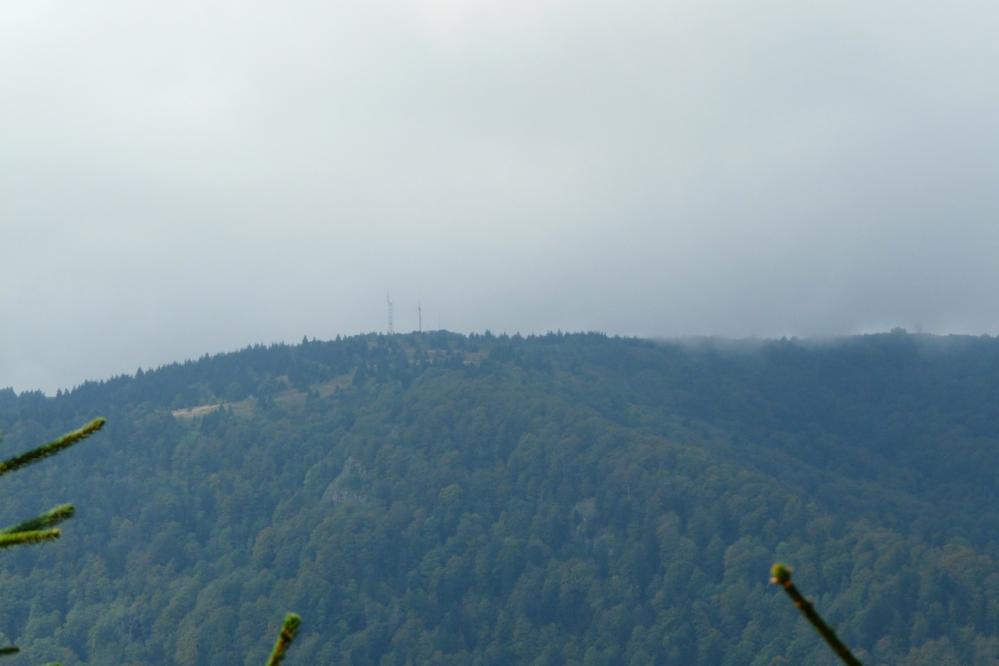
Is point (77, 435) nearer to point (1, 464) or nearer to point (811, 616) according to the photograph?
point (1, 464)

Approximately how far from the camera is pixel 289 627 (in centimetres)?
755

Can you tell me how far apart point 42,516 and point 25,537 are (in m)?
0.61

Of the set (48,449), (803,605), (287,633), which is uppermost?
(48,449)

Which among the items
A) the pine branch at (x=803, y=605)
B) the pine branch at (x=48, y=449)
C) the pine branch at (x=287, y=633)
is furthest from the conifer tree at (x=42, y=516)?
the pine branch at (x=803, y=605)

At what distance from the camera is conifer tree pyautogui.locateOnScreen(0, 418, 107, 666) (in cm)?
909

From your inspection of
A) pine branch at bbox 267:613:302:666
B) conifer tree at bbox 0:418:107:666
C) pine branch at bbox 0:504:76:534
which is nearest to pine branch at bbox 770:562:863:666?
pine branch at bbox 267:613:302:666

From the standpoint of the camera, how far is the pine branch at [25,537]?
29.6 feet

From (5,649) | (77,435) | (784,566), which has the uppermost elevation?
(77,435)

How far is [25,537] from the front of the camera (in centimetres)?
912

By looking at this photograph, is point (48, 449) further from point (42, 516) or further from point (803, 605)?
point (803, 605)

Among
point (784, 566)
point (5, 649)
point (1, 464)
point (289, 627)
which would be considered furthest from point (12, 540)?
point (784, 566)

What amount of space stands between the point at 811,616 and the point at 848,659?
0.45 metres

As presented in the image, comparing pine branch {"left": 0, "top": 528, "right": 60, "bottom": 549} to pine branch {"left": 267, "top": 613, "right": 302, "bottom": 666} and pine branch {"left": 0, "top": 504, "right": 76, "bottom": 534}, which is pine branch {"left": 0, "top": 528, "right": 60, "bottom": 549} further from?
pine branch {"left": 267, "top": 613, "right": 302, "bottom": 666}

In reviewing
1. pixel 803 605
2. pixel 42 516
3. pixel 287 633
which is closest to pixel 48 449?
pixel 42 516
